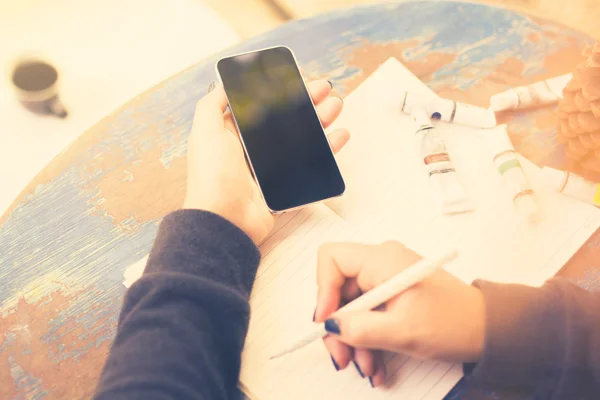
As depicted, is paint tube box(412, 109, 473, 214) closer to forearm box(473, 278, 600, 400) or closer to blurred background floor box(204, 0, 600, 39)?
forearm box(473, 278, 600, 400)

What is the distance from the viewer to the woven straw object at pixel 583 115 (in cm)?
53

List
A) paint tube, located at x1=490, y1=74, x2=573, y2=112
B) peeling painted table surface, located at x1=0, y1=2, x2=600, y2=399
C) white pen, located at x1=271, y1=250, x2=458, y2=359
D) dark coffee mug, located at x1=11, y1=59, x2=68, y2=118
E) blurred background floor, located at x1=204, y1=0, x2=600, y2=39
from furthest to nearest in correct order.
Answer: blurred background floor, located at x1=204, y1=0, x2=600, y2=39, dark coffee mug, located at x1=11, y1=59, x2=68, y2=118, paint tube, located at x1=490, y1=74, x2=573, y2=112, peeling painted table surface, located at x1=0, y1=2, x2=600, y2=399, white pen, located at x1=271, y1=250, x2=458, y2=359

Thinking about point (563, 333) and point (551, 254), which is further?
point (551, 254)

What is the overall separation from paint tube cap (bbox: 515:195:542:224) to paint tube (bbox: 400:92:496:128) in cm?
11

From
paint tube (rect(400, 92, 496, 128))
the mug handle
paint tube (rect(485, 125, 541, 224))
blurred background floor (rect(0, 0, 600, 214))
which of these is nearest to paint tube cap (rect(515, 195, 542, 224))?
paint tube (rect(485, 125, 541, 224))

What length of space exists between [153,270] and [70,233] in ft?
0.52

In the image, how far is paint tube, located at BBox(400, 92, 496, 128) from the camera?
2.01 ft

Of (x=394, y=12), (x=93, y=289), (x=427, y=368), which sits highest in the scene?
(x=394, y=12)

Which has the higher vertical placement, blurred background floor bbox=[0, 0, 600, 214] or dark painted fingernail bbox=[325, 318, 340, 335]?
blurred background floor bbox=[0, 0, 600, 214]

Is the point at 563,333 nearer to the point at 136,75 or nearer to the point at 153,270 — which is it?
the point at 153,270

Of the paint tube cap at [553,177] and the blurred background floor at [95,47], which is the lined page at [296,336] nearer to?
the paint tube cap at [553,177]

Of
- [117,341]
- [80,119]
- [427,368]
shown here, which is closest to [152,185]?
[117,341]

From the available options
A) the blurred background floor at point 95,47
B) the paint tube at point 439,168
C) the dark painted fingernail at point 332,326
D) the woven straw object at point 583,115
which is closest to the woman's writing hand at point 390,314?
the dark painted fingernail at point 332,326

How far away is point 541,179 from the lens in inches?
23.0
